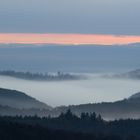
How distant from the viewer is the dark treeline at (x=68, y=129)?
89887 mm

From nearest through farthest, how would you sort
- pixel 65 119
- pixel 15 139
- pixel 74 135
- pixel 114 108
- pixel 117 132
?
pixel 15 139, pixel 74 135, pixel 117 132, pixel 65 119, pixel 114 108

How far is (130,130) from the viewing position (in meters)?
113

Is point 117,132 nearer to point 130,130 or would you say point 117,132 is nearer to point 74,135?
point 130,130

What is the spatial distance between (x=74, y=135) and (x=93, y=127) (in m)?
16.4

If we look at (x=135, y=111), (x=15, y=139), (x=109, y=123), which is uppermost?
(x=135, y=111)

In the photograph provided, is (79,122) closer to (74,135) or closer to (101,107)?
(74,135)

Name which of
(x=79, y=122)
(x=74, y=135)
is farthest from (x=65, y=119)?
(x=74, y=135)

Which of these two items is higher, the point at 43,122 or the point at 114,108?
the point at 114,108

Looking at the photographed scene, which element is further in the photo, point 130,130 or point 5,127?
point 130,130

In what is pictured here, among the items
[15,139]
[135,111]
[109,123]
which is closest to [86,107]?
[135,111]

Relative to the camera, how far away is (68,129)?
10556cm

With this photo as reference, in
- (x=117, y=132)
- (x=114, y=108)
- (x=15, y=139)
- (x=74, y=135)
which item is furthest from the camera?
(x=114, y=108)

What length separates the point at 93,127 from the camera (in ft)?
376

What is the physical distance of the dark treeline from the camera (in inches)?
3539
